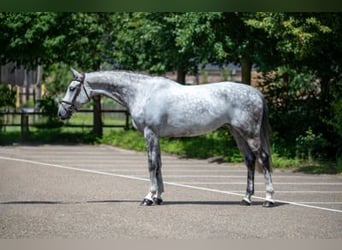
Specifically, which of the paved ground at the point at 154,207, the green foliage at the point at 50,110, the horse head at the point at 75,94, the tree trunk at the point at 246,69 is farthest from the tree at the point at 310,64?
the green foliage at the point at 50,110

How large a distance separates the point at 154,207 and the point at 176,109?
1.02 meters

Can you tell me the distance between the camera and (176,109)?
8195 mm

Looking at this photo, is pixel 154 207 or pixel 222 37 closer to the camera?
pixel 154 207

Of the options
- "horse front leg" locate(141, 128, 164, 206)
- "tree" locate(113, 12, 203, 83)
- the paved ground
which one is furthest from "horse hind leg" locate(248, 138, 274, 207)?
"tree" locate(113, 12, 203, 83)

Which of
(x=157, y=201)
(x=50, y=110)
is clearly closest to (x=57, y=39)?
(x=50, y=110)

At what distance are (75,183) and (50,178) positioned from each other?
55 cm

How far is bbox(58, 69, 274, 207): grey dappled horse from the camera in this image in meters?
8.18

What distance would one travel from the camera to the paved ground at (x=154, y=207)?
7.02 meters

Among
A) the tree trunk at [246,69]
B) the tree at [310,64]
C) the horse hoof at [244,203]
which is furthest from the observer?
the tree trunk at [246,69]

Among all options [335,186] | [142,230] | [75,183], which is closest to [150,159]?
[142,230]

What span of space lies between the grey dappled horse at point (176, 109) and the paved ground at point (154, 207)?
45cm

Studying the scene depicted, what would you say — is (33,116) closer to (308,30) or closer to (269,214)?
(308,30)

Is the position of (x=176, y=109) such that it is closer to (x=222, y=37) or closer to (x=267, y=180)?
(x=267, y=180)

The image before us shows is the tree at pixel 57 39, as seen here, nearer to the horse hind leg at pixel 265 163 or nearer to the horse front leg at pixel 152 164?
the horse front leg at pixel 152 164
